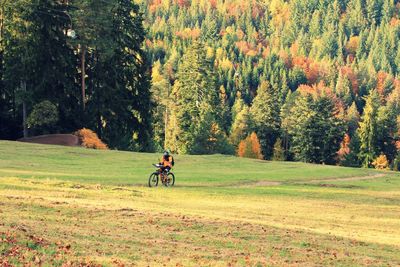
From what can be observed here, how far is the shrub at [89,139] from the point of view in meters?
79.9

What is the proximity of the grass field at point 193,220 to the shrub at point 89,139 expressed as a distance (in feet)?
82.7

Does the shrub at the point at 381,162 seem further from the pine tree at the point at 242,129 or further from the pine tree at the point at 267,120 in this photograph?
the pine tree at the point at 242,129

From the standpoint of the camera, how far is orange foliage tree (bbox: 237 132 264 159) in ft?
462

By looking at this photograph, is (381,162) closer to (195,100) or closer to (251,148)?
(251,148)

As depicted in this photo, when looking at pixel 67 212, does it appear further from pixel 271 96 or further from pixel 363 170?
pixel 271 96

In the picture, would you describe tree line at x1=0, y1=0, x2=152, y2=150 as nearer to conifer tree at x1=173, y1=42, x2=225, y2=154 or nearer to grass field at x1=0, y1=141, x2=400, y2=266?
grass field at x1=0, y1=141, x2=400, y2=266

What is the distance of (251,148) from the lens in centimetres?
14400

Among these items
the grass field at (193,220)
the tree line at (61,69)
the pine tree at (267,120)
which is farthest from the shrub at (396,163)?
the grass field at (193,220)

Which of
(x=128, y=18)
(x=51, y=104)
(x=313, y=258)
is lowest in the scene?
(x=313, y=258)

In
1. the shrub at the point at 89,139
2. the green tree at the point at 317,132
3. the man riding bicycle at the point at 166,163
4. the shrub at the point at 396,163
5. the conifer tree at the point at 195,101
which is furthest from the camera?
the shrub at the point at 396,163

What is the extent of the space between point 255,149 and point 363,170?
7833cm

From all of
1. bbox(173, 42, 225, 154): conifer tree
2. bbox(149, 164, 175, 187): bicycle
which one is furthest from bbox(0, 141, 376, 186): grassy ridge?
bbox(173, 42, 225, 154): conifer tree

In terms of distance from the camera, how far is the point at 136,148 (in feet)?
327

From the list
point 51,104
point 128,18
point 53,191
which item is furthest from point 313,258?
point 128,18
